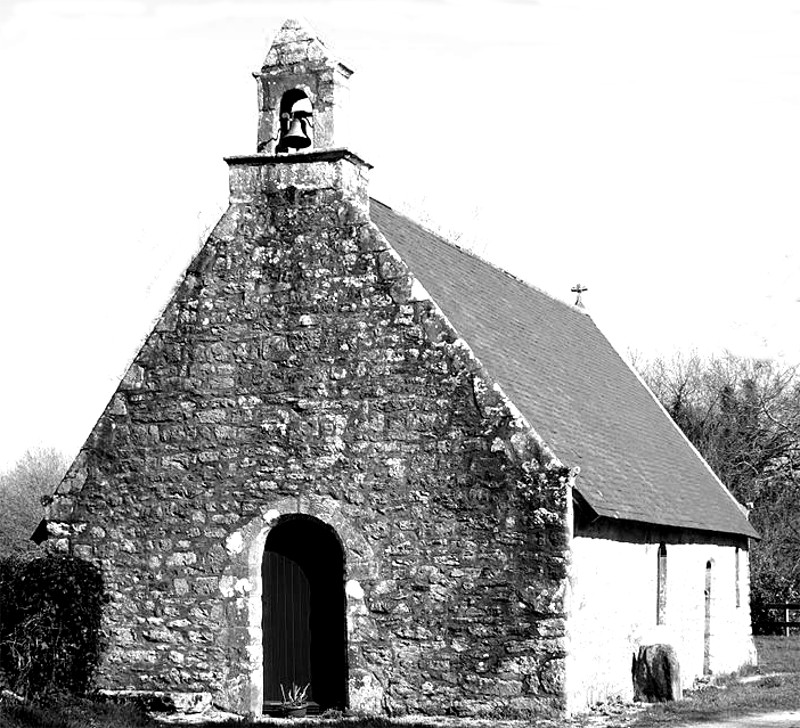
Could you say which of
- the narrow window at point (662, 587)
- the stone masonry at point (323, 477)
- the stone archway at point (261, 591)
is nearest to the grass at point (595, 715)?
the stone archway at point (261, 591)

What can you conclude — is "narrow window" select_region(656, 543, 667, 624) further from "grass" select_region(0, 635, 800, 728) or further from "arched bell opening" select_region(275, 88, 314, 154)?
"arched bell opening" select_region(275, 88, 314, 154)

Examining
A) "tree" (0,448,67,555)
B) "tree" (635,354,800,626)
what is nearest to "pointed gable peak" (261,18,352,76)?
"tree" (0,448,67,555)

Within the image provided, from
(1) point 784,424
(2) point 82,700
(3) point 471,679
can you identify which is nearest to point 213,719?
(2) point 82,700

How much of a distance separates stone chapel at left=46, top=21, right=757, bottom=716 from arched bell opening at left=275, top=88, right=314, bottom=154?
3 centimetres

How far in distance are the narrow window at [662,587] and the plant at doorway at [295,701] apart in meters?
6.37

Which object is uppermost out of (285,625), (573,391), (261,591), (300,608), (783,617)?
(573,391)

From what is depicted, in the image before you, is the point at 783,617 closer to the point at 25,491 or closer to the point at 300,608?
the point at 300,608

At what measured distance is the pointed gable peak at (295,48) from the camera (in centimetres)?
1841

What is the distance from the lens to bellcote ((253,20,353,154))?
18297mm

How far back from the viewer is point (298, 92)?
61.0ft

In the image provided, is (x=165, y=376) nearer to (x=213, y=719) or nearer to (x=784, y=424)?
(x=213, y=719)

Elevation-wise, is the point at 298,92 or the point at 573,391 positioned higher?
the point at 298,92

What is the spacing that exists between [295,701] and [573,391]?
7325 mm

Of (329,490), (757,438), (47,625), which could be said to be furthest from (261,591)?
(757,438)
